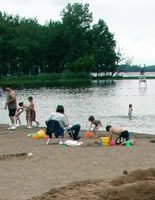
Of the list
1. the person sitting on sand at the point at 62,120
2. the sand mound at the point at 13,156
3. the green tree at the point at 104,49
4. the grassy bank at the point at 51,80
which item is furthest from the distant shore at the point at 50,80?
the sand mound at the point at 13,156

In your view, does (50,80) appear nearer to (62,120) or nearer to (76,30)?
(76,30)

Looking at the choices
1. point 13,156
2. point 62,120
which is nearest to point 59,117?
point 62,120

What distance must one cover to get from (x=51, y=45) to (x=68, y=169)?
93.0m

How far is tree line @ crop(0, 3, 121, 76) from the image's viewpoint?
10094cm

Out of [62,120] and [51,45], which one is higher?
[51,45]

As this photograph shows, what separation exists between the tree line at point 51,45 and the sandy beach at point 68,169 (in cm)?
8515

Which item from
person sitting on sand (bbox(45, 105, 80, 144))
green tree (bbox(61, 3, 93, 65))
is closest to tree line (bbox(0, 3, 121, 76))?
green tree (bbox(61, 3, 93, 65))

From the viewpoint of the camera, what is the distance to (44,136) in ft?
57.4

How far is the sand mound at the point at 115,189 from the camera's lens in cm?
599

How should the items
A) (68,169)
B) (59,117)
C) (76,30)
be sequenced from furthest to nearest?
(76,30), (59,117), (68,169)

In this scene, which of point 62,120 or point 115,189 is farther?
point 62,120

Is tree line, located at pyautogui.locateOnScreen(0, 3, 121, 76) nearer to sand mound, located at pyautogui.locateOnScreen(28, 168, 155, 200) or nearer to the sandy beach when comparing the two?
the sandy beach

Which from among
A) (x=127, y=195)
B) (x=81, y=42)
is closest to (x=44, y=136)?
(x=127, y=195)

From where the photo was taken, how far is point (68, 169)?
1082 centimetres
